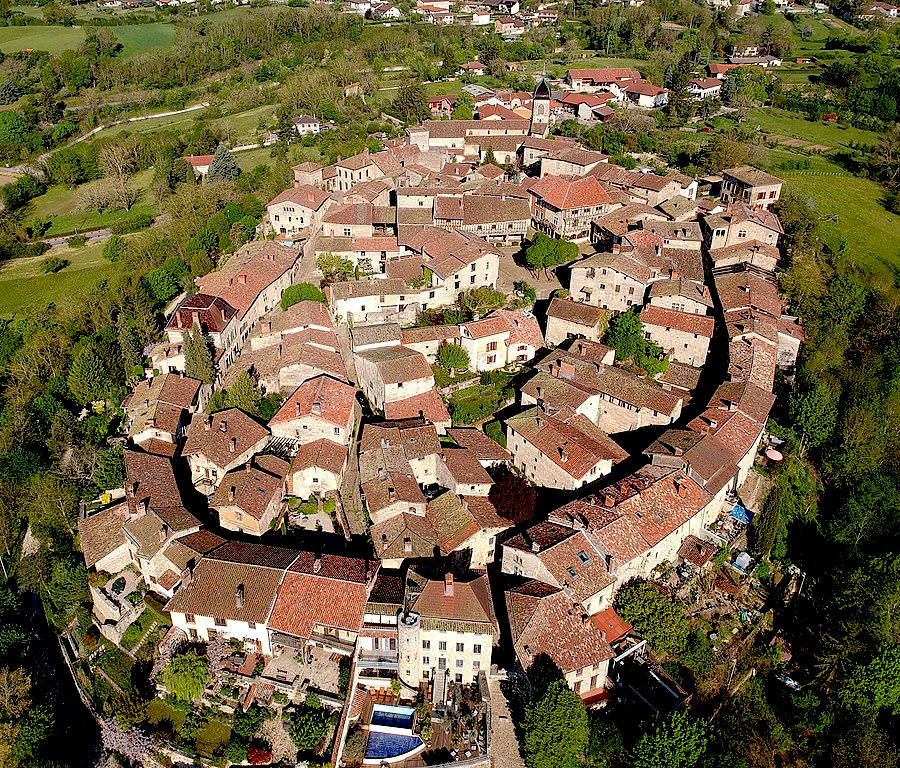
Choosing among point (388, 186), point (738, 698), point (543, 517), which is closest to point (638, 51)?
point (388, 186)

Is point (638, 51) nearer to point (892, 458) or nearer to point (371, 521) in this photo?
point (892, 458)

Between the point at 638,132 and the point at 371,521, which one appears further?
the point at 638,132

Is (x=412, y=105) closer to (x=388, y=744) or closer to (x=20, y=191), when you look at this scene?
(x=20, y=191)

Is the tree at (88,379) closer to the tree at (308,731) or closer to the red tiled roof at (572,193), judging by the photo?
the tree at (308,731)

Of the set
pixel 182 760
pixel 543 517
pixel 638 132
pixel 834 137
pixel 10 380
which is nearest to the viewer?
pixel 182 760

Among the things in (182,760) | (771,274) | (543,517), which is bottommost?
(182,760)

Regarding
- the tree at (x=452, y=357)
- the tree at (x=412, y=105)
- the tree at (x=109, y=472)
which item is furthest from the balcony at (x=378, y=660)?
the tree at (x=412, y=105)
